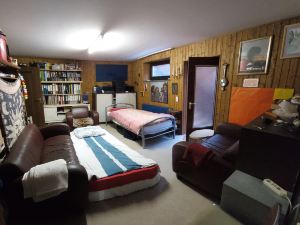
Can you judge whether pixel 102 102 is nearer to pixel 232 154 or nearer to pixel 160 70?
pixel 160 70

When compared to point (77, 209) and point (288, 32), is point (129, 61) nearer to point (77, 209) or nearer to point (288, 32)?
point (288, 32)

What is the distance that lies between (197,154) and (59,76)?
192 inches

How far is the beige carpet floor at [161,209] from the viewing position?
1.72 meters

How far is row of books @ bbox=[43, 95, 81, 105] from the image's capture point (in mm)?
5094

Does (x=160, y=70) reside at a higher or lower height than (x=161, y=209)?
higher

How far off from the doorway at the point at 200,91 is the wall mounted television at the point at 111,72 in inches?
132

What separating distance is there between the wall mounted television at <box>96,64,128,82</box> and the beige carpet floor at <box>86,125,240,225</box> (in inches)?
183

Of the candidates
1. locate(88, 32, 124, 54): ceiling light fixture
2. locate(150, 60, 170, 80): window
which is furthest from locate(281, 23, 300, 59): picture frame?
locate(150, 60, 170, 80): window

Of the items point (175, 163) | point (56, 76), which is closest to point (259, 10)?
point (175, 163)

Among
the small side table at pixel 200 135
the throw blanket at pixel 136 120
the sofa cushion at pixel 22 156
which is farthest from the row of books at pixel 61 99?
the small side table at pixel 200 135

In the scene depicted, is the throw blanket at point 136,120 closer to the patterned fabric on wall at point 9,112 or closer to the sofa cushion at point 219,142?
the sofa cushion at point 219,142

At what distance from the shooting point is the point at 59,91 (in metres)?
5.18

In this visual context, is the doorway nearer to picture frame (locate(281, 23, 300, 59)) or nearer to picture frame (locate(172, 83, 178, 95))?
picture frame (locate(172, 83, 178, 95))

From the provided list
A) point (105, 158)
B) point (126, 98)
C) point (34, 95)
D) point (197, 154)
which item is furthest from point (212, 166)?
point (34, 95)
